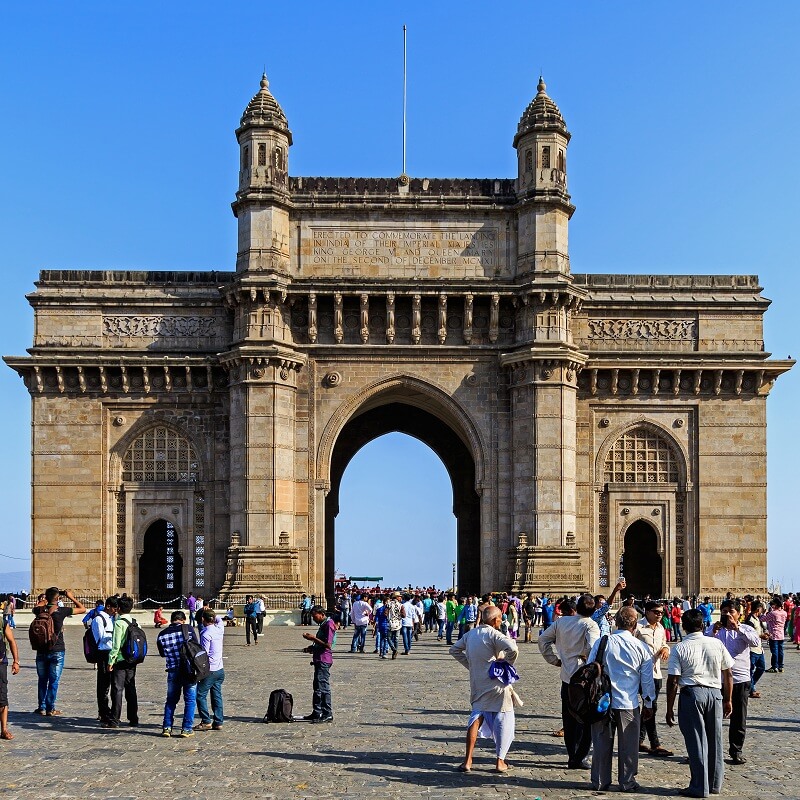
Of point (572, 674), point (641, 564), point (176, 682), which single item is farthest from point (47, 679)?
point (641, 564)

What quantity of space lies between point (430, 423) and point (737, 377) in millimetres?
12966

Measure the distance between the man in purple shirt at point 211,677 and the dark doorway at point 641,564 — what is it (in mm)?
31918

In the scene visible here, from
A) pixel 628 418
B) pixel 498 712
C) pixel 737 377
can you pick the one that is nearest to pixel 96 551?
pixel 628 418

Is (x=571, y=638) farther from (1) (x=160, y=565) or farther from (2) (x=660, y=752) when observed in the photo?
(1) (x=160, y=565)

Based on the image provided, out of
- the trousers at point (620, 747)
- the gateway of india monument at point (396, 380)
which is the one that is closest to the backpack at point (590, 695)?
the trousers at point (620, 747)

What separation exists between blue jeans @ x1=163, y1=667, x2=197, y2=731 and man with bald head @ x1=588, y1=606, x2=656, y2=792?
5.79m

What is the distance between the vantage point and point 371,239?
43406 mm

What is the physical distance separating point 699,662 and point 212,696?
6905 mm

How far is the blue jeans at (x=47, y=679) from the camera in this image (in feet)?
60.4

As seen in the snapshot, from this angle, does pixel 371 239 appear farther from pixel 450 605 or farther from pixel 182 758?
pixel 182 758

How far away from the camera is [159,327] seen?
143ft

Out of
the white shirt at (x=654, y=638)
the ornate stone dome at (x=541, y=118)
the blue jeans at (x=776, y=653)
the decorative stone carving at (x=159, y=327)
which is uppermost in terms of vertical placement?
the ornate stone dome at (x=541, y=118)

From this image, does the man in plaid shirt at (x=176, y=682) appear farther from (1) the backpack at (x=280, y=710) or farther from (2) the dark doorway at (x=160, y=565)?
(2) the dark doorway at (x=160, y=565)

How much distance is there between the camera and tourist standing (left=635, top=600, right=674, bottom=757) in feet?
49.6
